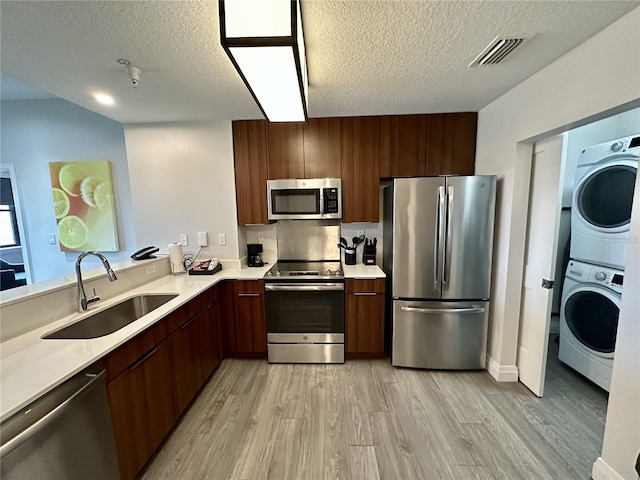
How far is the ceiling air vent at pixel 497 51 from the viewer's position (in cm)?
147

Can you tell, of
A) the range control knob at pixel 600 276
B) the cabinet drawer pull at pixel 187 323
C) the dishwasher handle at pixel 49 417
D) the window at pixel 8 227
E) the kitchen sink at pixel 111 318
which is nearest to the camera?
the dishwasher handle at pixel 49 417

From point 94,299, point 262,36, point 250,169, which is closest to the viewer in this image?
point 262,36

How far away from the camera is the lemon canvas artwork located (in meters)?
3.15

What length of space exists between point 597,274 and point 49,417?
356 cm

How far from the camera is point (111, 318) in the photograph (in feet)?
6.12

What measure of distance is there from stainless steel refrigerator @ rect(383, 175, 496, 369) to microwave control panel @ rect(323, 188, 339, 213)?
0.57 metres

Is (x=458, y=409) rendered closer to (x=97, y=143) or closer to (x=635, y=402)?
(x=635, y=402)

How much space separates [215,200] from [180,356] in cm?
163

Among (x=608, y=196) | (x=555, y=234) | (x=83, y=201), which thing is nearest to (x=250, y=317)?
(x=83, y=201)

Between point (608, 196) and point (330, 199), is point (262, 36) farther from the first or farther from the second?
point (608, 196)

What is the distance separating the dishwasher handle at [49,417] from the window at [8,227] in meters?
3.64

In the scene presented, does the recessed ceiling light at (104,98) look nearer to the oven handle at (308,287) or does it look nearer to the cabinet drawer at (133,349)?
the cabinet drawer at (133,349)

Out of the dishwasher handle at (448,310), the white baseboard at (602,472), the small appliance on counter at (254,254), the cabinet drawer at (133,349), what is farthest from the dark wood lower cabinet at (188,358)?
the white baseboard at (602,472)

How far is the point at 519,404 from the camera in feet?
6.70
